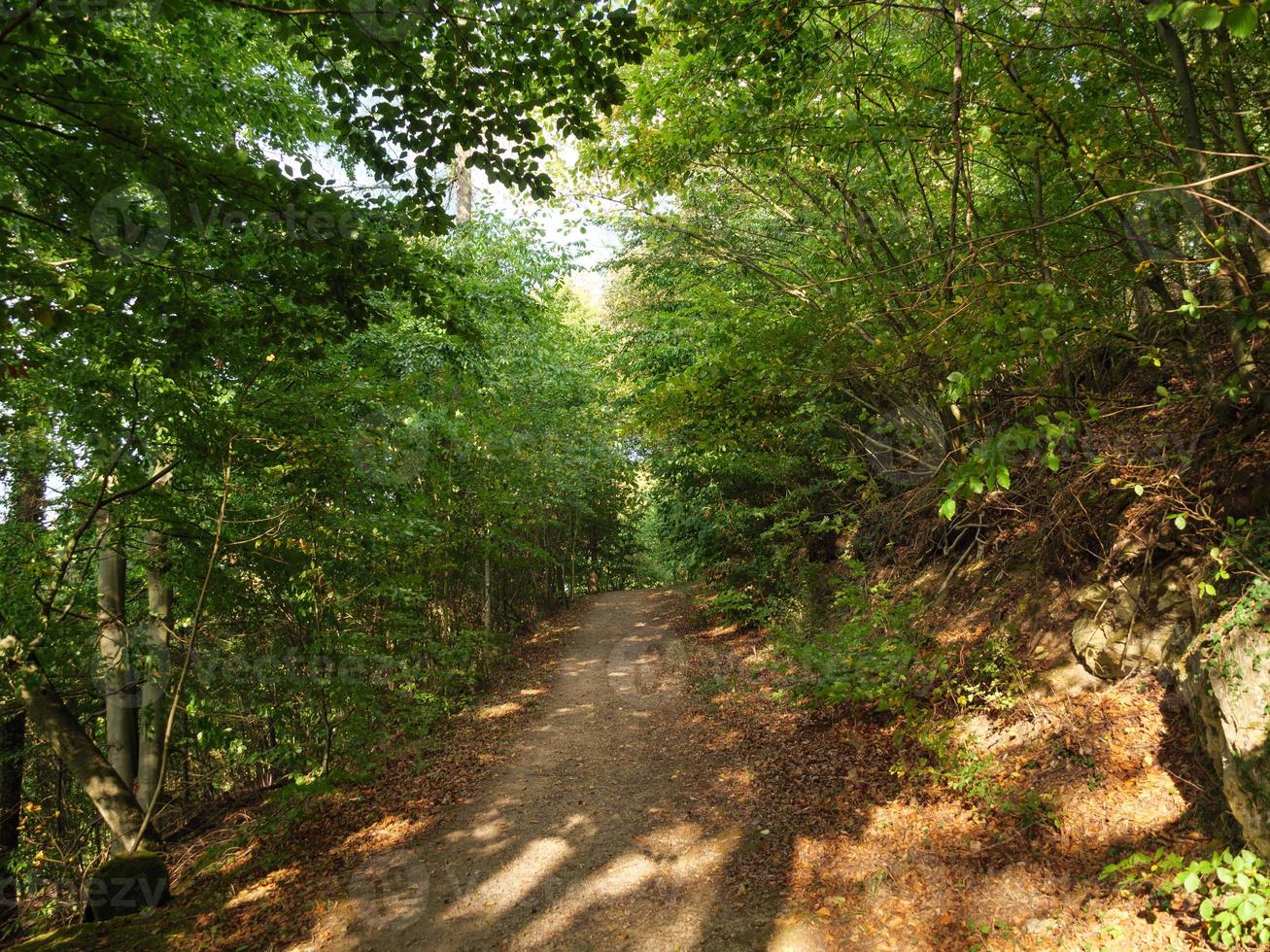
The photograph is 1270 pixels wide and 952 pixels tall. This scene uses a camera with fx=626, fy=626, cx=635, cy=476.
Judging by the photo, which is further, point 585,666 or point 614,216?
point 585,666

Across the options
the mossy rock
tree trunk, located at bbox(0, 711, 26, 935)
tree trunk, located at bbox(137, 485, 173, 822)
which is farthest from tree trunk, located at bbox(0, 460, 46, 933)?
the mossy rock

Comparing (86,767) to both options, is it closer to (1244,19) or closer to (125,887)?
(125,887)

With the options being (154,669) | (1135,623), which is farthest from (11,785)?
(1135,623)

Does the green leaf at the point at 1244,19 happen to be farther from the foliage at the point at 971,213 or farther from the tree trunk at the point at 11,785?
the tree trunk at the point at 11,785

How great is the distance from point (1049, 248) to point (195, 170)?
6171 millimetres

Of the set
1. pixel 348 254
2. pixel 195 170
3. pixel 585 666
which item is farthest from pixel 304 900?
pixel 585 666

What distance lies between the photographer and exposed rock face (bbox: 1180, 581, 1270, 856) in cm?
335

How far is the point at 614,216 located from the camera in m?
8.27

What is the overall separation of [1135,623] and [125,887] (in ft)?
28.6

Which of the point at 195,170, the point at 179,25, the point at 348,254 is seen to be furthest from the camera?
the point at 179,25

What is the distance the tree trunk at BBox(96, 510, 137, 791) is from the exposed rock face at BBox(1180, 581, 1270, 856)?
8.65 meters

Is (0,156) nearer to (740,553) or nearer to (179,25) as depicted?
(179,25)

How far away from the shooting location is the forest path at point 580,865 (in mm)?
4648

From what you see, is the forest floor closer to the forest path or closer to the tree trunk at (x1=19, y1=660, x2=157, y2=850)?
the forest path
